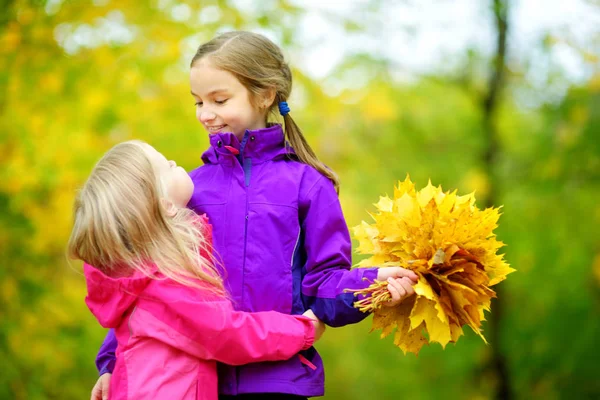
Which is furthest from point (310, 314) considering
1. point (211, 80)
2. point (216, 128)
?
point (211, 80)

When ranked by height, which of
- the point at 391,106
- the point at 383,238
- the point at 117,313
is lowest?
the point at 391,106

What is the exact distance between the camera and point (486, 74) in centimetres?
917

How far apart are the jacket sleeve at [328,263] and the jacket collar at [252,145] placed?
0.65 ft

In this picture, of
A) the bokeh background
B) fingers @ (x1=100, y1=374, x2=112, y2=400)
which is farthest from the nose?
the bokeh background

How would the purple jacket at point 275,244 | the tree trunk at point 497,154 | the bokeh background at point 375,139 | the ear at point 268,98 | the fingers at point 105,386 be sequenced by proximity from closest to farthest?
the purple jacket at point 275,244, the fingers at point 105,386, the ear at point 268,98, the bokeh background at point 375,139, the tree trunk at point 497,154

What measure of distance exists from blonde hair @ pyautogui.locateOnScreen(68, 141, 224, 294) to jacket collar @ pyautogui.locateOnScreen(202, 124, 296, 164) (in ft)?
0.88

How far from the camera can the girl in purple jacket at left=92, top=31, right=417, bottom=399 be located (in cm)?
Answer: 248

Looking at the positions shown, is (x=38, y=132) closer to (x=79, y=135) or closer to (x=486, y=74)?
(x=79, y=135)

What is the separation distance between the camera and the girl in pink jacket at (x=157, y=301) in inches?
93.2

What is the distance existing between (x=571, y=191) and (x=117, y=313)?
7021 mm

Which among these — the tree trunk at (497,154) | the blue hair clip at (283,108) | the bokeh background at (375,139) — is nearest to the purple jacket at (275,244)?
the blue hair clip at (283,108)

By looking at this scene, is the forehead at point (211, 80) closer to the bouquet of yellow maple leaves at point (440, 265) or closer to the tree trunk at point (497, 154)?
the bouquet of yellow maple leaves at point (440, 265)

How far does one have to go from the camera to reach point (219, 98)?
105 inches

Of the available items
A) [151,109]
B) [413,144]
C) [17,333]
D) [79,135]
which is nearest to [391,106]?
[413,144]
